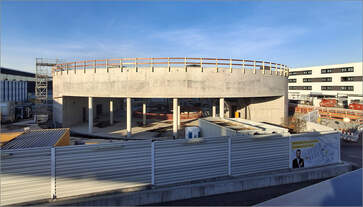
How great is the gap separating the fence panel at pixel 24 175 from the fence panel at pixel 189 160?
3.87 metres

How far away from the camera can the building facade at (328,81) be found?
46531mm

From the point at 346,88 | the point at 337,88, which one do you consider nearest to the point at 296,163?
the point at 346,88

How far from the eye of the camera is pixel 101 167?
22.5 feet

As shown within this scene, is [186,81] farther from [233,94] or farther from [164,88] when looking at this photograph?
[233,94]

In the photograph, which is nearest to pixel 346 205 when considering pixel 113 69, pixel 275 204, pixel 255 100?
pixel 275 204

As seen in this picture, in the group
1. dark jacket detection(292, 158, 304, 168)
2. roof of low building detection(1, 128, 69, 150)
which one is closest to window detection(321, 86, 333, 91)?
dark jacket detection(292, 158, 304, 168)

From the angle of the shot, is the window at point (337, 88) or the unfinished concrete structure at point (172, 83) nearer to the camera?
the unfinished concrete structure at point (172, 83)

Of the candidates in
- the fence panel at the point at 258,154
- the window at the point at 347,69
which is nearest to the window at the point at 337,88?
the window at the point at 347,69

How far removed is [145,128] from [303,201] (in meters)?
20.8

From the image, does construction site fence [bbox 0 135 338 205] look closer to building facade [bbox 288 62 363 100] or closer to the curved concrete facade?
the curved concrete facade

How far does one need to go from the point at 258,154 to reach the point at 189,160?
336 centimetres

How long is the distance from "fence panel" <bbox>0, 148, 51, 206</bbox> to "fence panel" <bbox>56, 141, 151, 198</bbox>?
1.28ft

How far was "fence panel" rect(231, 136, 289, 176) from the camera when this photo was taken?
8.30 metres

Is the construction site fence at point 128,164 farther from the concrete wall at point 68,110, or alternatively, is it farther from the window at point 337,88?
the window at point 337,88
